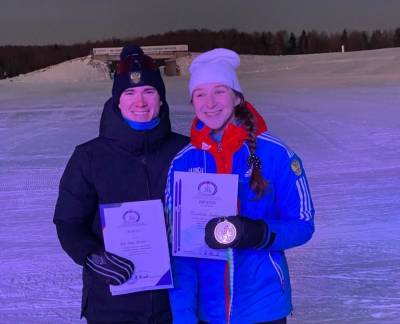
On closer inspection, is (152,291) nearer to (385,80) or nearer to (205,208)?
(205,208)

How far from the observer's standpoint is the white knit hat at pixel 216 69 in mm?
1825

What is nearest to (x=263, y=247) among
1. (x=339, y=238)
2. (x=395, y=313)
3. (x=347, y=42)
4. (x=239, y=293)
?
(x=239, y=293)

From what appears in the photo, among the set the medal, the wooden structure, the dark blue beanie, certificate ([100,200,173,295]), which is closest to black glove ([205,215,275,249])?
the medal

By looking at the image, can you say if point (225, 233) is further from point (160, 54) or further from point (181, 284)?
point (160, 54)

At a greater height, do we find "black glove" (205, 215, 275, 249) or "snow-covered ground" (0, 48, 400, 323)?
"black glove" (205, 215, 275, 249)

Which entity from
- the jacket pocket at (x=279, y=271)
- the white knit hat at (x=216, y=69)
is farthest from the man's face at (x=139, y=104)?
the jacket pocket at (x=279, y=271)

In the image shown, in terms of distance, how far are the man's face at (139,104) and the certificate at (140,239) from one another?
11.3 inches

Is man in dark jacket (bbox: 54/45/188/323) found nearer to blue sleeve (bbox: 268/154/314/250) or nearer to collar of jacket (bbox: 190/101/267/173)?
collar of jacket (bbox: 190/101/267/173)

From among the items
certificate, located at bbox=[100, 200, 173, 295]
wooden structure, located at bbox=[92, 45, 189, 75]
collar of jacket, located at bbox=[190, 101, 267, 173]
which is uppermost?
wooden structure, located at bbox=[92, 45, 189, 75]

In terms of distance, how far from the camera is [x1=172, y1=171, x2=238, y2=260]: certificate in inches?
68.2

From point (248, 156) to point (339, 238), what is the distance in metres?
2.92

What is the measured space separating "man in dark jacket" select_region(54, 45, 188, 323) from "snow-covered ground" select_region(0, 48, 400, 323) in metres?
1.43

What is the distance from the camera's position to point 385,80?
48.6ft

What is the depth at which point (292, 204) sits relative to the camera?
5.76 feet
